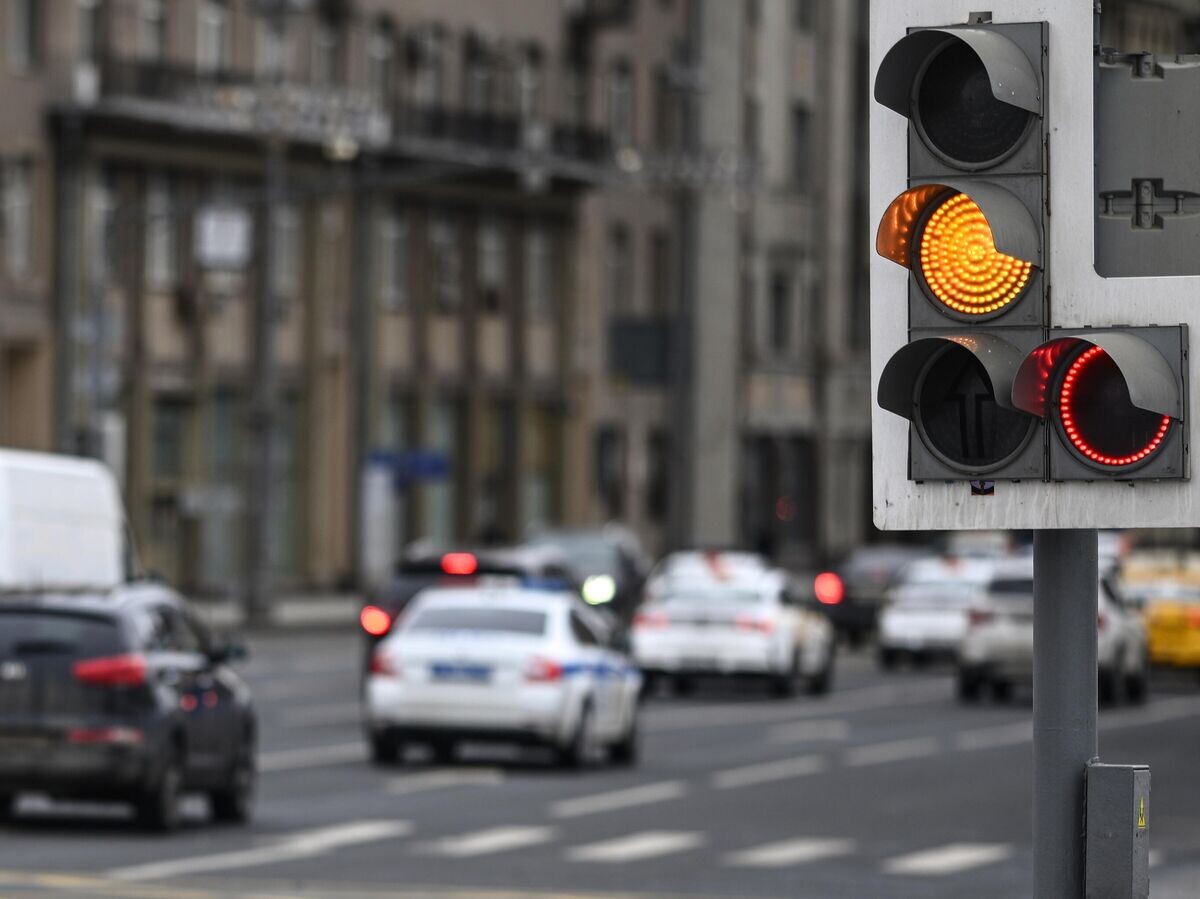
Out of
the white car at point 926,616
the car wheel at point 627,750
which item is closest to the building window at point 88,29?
the white car at point 926,616

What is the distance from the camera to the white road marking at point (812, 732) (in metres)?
33.5

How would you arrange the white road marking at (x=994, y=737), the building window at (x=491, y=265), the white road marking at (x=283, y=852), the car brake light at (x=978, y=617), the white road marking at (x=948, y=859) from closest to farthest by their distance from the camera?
the white road marking at (x=283, y=852)
the white road marking at (x=948, y=859)
the white road marking at (x=994, y=737)
the car brake light at (x=978, y=617)
the building window at (x=491, y=265)

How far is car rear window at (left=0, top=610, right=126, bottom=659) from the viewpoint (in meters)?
21.0

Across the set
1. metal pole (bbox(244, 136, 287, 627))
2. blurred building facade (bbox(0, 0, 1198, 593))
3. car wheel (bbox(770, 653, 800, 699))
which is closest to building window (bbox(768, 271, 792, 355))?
blurred building facade (bbox(0, 0, 1198, 593))

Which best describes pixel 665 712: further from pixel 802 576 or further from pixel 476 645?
pixel 802 576

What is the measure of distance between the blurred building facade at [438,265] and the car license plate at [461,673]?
791 inches

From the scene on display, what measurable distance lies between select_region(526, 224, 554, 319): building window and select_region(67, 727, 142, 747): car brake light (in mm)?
53367

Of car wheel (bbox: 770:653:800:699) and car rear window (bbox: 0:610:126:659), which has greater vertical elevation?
car rear window (bbox: 0:610:126:659)

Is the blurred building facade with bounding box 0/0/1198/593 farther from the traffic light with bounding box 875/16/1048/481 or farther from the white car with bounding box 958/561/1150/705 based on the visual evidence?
the traffic light with bounding box 875/16/1048/481

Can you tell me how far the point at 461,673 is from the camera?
2786 centimetres

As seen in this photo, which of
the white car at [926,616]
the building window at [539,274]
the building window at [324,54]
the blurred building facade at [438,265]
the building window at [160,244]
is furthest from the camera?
the building window at [539,274]

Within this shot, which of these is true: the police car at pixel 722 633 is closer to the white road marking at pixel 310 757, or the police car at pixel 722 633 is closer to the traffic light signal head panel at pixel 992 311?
the white road marking at pixel 310 757

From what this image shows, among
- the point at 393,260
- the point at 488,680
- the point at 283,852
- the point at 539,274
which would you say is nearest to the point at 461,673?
the point at 488,680

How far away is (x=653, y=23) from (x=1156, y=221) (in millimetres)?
73496
